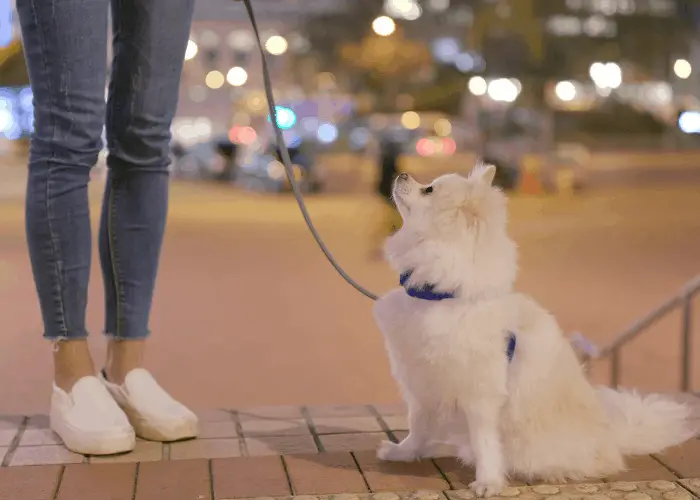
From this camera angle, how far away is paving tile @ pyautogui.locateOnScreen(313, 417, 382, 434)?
2.52m

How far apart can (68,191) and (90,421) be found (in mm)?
568

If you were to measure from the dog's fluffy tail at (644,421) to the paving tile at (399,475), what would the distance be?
18.4 inches

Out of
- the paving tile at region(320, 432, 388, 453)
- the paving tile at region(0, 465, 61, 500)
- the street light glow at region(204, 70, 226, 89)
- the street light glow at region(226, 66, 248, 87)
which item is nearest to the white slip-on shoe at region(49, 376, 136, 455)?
the paving tile at region(0, 465, 61, 500)

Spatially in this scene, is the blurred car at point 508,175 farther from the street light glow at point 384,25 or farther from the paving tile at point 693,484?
the paving tile at point 693,484

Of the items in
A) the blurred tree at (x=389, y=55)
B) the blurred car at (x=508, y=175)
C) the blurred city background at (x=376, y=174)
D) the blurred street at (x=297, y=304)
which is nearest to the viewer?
the blurred street at (x=297, y=304)

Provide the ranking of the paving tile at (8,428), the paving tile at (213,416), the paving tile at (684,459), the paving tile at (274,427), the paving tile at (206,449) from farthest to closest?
1. the paving tile at (213,416)
2. the paving tile at (274,427)
3. the paving tile at (8,428)
4. the paving tile at (206,449)
5. the paving tile at (684,459)

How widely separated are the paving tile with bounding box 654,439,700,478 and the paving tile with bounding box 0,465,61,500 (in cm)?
143

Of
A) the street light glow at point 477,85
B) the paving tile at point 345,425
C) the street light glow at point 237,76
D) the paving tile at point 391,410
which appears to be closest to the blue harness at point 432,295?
the paving tile at point 345,425

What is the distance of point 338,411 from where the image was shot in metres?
2.73

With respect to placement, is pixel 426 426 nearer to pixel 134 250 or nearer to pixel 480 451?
pixel 480 451

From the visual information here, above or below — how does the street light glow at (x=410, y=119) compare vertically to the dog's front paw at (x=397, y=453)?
above

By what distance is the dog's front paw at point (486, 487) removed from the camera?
197cm

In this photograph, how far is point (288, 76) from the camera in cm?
3453

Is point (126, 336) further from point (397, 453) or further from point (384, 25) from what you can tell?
point (384, 25)
